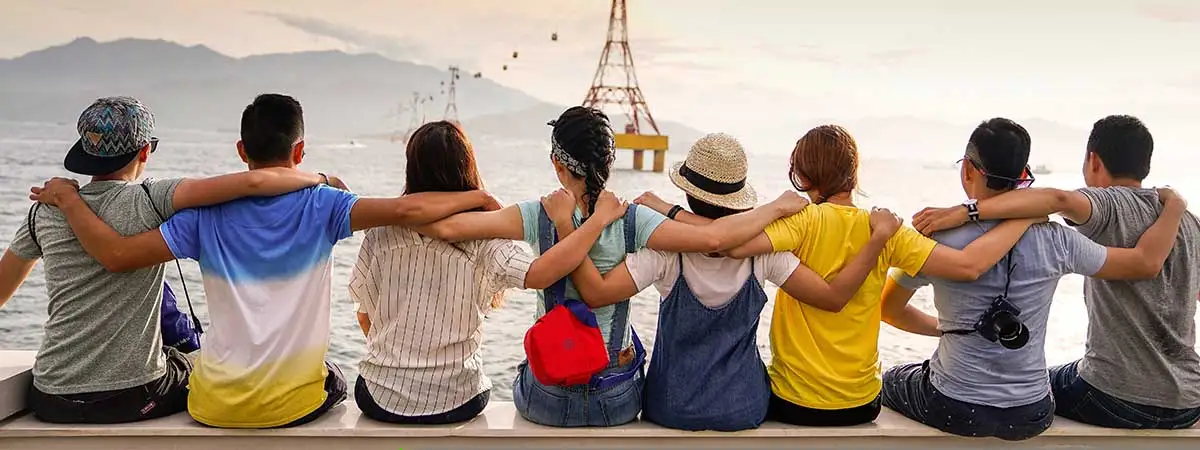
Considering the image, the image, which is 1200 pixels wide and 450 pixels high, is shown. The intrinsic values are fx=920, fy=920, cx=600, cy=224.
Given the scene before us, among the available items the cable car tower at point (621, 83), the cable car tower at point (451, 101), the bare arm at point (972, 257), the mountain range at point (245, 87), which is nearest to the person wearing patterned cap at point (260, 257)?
the bare arm at point (972, 257)

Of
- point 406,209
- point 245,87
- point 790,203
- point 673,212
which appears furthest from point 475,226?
point 245,87

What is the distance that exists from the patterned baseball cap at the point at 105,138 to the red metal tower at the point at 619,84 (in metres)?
48.3

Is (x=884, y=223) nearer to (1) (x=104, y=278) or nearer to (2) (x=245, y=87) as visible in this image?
(1) (x=104, y=278)

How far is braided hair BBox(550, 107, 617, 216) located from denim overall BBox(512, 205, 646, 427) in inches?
4.3

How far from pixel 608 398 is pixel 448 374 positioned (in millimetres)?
391

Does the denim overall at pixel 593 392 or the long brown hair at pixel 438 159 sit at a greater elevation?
the long brown hair at pixel 438 159

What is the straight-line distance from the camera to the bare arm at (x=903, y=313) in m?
2.48

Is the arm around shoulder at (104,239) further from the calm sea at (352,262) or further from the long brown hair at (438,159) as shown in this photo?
the calm sea at (352,262)

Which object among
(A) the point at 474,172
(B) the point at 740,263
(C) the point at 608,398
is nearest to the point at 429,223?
(A) the point at 474,172

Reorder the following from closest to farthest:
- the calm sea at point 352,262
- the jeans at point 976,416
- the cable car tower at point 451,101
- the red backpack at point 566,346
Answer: the red backpack at point 566,346
the jeans at point 976,416
the calm sea at point 352,262
the cable car tower at point 451,101

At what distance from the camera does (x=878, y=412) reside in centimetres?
236

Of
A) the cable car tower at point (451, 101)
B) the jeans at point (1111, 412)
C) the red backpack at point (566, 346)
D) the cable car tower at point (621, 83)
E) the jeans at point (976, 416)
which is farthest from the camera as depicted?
the cable car tower at point (451, 101)

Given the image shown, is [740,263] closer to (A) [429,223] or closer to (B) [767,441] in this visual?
(B) [767,441]

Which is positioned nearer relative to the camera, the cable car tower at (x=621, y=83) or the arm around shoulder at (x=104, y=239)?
the arm around shoulder at (x=104, y=239)
